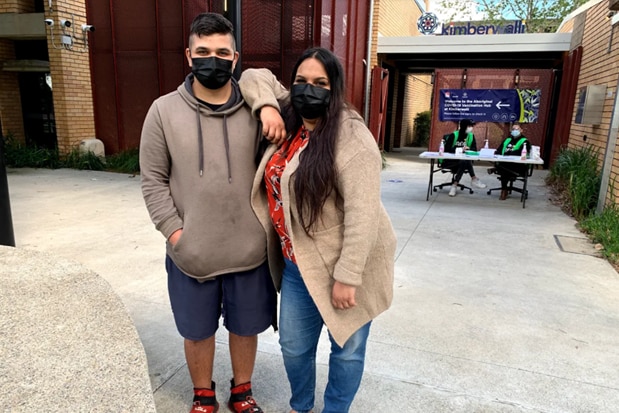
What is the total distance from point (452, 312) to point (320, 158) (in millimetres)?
2408

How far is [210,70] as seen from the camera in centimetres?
207

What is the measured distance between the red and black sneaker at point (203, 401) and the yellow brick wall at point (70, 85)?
9.95m

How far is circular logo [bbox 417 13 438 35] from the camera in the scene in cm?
1947

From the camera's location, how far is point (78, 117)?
1095 cm

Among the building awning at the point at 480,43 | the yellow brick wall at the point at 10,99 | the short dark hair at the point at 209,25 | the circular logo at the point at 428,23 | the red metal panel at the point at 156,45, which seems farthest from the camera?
the circular logo at the point at 428,23

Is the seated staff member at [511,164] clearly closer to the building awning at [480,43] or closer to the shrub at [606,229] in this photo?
the shrub at [606,229]

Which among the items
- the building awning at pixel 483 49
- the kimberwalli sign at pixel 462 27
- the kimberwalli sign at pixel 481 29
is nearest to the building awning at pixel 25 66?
the building awning at pixel 483 49

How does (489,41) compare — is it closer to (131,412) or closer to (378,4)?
(378,4)

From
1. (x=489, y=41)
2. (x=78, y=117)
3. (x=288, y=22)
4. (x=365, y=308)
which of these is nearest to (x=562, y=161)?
(x=489, y=41)

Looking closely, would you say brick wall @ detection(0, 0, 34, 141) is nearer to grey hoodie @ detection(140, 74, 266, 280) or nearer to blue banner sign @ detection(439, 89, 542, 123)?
blue banner sign @ detection(439, 89, 542, 123)

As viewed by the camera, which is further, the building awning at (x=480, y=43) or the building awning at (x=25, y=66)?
the building awning at (x=480, y=43)

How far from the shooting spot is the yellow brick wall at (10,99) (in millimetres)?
11898

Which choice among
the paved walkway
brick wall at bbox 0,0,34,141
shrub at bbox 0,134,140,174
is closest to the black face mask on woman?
the paved walkway

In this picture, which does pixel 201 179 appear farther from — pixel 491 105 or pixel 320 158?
pixel 491 105
